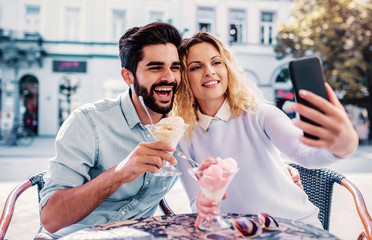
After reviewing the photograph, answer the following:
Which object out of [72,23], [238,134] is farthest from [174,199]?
[72,23]

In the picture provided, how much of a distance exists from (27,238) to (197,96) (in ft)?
9.28

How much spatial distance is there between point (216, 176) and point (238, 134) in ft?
2.40

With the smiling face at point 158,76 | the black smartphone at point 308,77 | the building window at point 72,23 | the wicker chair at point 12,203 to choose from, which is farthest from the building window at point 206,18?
the black smartphone at point 308,77

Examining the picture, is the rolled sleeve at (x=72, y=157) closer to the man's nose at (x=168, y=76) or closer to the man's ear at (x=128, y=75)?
the man's ear at (x=128, y=75)

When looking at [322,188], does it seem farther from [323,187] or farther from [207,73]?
[207,73]

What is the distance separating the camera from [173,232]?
1.38m

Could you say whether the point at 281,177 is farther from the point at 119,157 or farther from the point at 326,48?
the point at 326,48

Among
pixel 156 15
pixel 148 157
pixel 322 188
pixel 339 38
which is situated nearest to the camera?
pixel 148 157

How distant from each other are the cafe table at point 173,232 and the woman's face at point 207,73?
3.01ft

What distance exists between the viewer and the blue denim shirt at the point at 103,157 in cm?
180

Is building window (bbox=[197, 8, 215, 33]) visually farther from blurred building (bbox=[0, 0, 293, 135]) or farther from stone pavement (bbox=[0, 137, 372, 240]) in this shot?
stone pavement (bbox=[0, 137, 372, 240])

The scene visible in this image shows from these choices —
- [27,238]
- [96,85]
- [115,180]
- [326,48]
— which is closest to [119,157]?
[115,180]

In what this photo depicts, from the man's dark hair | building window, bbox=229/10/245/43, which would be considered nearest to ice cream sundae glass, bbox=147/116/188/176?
the man's dark hair

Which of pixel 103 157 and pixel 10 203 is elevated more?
pixel 103 157
